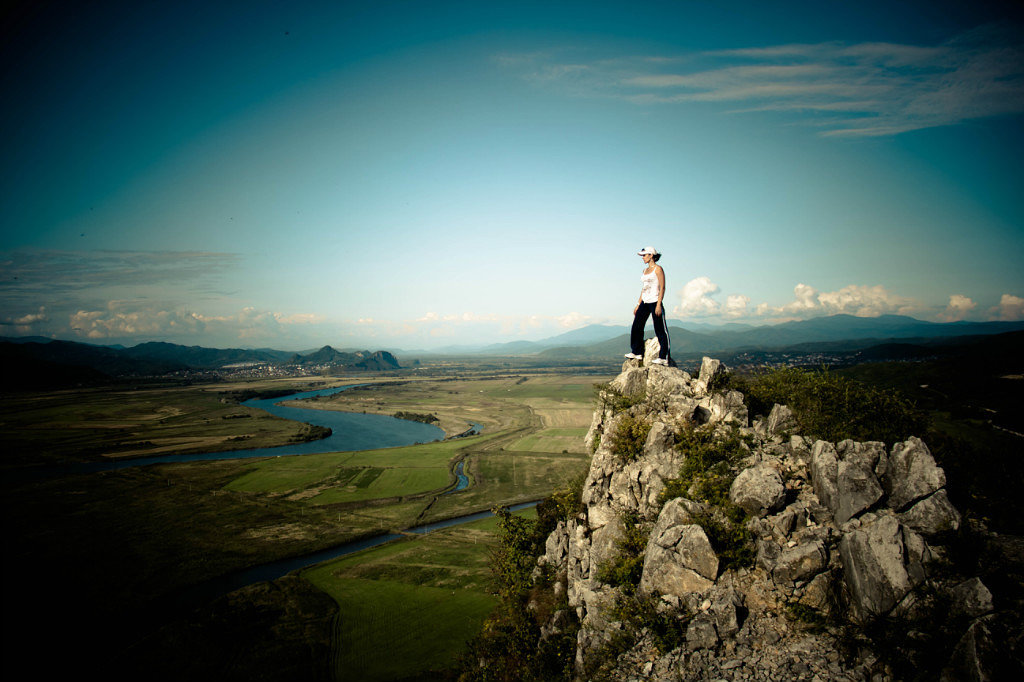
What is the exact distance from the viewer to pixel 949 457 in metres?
11.5

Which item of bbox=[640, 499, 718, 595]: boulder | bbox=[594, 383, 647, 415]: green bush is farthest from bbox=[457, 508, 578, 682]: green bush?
bbox=[594, 383, 647, 415]: green bush

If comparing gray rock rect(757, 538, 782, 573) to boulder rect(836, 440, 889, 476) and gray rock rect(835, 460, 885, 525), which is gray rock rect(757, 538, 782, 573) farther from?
boulder rect(836, 440, 889, 476)

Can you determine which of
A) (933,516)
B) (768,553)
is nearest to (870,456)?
(933,516)

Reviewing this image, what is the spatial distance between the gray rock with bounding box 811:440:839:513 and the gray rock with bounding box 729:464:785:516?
95 cm

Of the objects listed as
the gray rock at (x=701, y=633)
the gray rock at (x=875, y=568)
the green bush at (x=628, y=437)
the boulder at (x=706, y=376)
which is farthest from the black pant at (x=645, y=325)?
the gray rock at (x=701, y=633)

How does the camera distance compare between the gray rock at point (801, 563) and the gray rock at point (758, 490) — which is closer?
the gray rock at point (801, 563)

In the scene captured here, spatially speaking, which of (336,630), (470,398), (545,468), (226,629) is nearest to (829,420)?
(336,630)

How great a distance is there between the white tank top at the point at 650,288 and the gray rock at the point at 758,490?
24.8 ft

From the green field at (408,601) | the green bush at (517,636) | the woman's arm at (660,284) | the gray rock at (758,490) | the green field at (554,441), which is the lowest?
the green field at (554,441)

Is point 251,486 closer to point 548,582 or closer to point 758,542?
point 548,582

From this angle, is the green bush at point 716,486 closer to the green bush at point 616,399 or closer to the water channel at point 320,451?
the green bush at point 616,399

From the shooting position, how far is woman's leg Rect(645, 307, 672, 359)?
57.6 feet

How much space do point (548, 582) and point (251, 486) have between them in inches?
2648

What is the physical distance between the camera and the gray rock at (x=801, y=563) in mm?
10867
